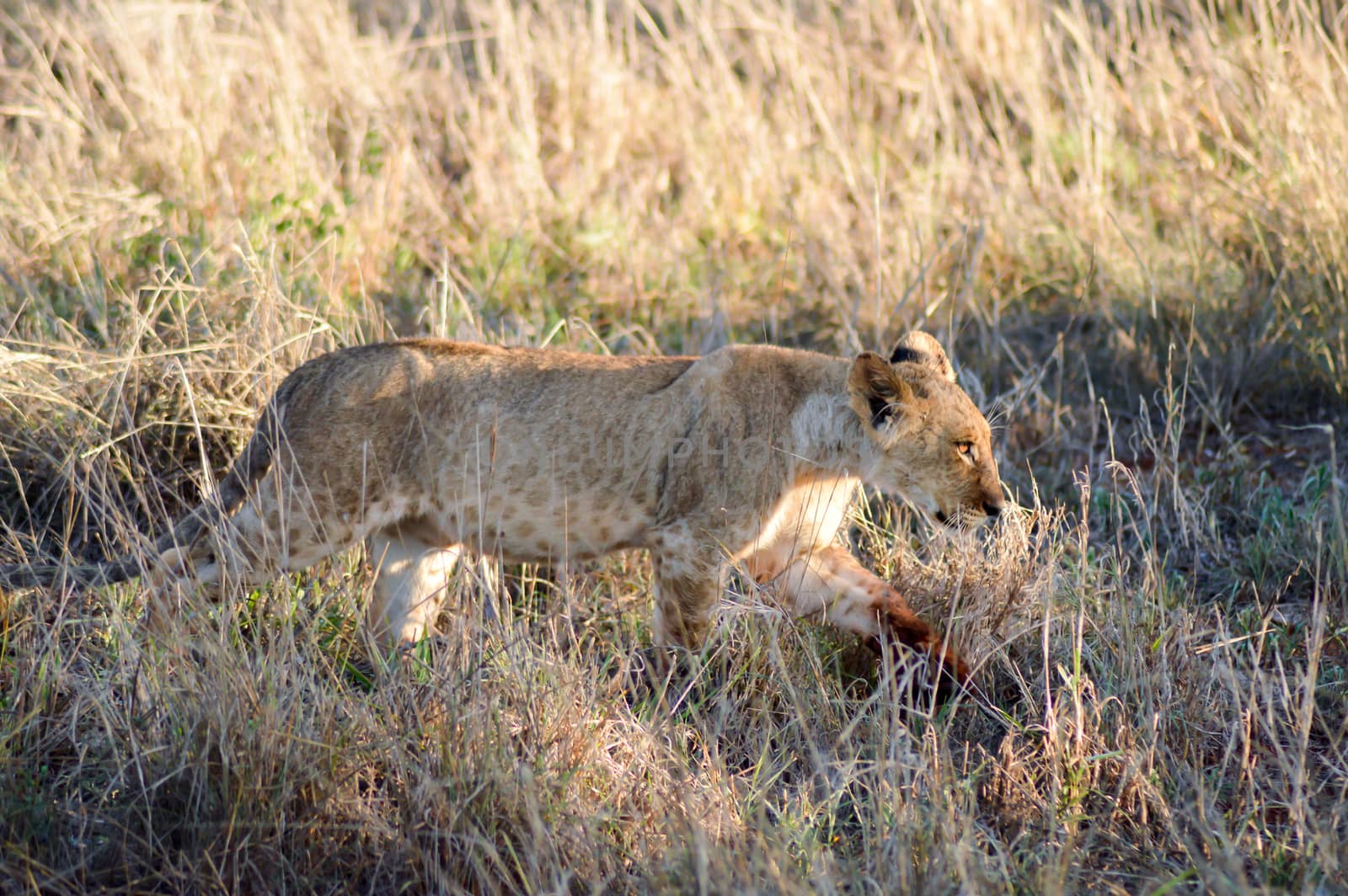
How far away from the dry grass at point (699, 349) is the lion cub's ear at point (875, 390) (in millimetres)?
515

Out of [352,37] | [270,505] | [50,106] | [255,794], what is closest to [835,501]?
[270,505]

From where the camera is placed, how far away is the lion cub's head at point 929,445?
4242 mm

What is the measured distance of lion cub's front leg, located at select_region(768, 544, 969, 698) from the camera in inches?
166

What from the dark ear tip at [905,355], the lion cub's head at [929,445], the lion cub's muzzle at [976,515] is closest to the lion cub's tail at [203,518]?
the lion cub's head at [929,445]

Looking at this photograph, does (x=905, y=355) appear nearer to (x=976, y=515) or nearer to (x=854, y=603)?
(x=976, y=515)

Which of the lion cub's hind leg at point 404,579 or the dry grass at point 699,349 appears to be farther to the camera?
the lion cub's hind leg at point 404,579

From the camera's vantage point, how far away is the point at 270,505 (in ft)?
14.1

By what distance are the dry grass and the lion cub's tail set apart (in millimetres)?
106

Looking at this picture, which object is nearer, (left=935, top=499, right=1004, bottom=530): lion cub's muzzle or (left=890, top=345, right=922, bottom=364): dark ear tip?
(left=935, top=499, right=1004, bottom=530): lion cub's muzzle

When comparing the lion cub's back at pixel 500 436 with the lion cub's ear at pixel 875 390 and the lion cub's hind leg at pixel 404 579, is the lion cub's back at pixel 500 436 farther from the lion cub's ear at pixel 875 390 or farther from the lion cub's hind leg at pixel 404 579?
the lion cub's ear at pixel 875 390

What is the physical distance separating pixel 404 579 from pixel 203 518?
0.67 meters

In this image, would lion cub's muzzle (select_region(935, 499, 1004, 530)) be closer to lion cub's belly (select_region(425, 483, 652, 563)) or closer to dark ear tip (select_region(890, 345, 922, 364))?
dark ear tip (select_region(890, 345, 922, 364))

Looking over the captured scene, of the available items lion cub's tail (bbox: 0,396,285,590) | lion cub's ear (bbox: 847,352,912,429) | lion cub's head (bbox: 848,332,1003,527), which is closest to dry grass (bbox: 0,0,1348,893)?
lion cub's tail (bbox: 0,396,285,590)

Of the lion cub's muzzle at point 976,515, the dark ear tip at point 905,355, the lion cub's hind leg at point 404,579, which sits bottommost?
the lion cub's hind leg at point 404,579
